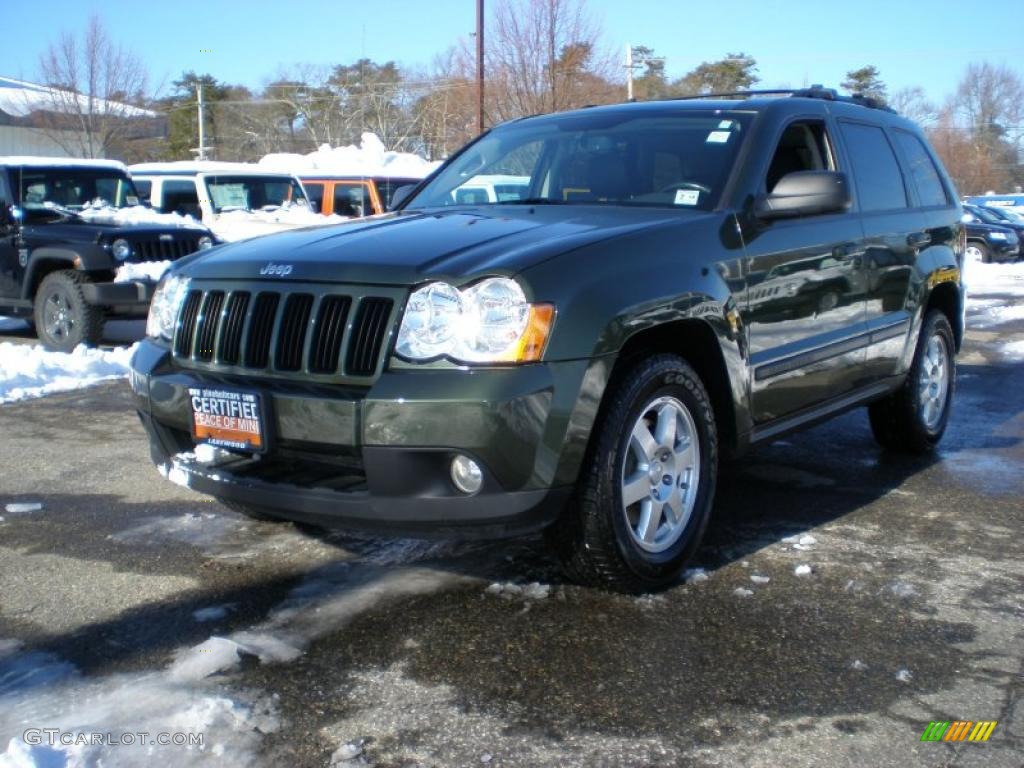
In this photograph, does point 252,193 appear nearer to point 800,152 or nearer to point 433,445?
point 800,152

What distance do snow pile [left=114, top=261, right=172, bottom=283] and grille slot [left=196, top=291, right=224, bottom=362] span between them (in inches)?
264

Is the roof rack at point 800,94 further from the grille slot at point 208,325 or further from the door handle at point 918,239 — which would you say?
the grille slot at point 208,325

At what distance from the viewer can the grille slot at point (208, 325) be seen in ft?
12.9

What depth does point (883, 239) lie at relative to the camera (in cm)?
529

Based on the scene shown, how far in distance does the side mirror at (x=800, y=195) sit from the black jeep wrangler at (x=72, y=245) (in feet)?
23.8

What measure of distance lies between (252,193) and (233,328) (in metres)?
13.5

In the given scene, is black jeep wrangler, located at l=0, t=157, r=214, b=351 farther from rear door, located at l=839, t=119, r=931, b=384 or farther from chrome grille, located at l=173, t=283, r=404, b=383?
rear door, located at l=839, t=119, r=931, b=384

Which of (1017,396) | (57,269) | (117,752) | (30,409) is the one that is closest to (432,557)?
(117,752)

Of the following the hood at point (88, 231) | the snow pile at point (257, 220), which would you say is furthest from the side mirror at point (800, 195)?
the snow pile at point (257, 220)

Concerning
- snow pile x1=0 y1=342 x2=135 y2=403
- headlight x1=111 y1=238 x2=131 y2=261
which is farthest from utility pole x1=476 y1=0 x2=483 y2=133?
snow pile x1=0 y1=342 x2=135 y2=403

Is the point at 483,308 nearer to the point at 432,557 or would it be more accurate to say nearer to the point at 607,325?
the point at 607,325

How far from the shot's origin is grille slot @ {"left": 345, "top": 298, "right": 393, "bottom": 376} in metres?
3.50

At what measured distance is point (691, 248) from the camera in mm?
4055

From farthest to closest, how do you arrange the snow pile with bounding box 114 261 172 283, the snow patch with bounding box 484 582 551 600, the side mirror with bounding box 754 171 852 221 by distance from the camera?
the snow pile with bounding box 114 261 172 283 → the side mirror with bounding box 754 171 852 221 → the snow patch with bounding box 484 582 551 600
